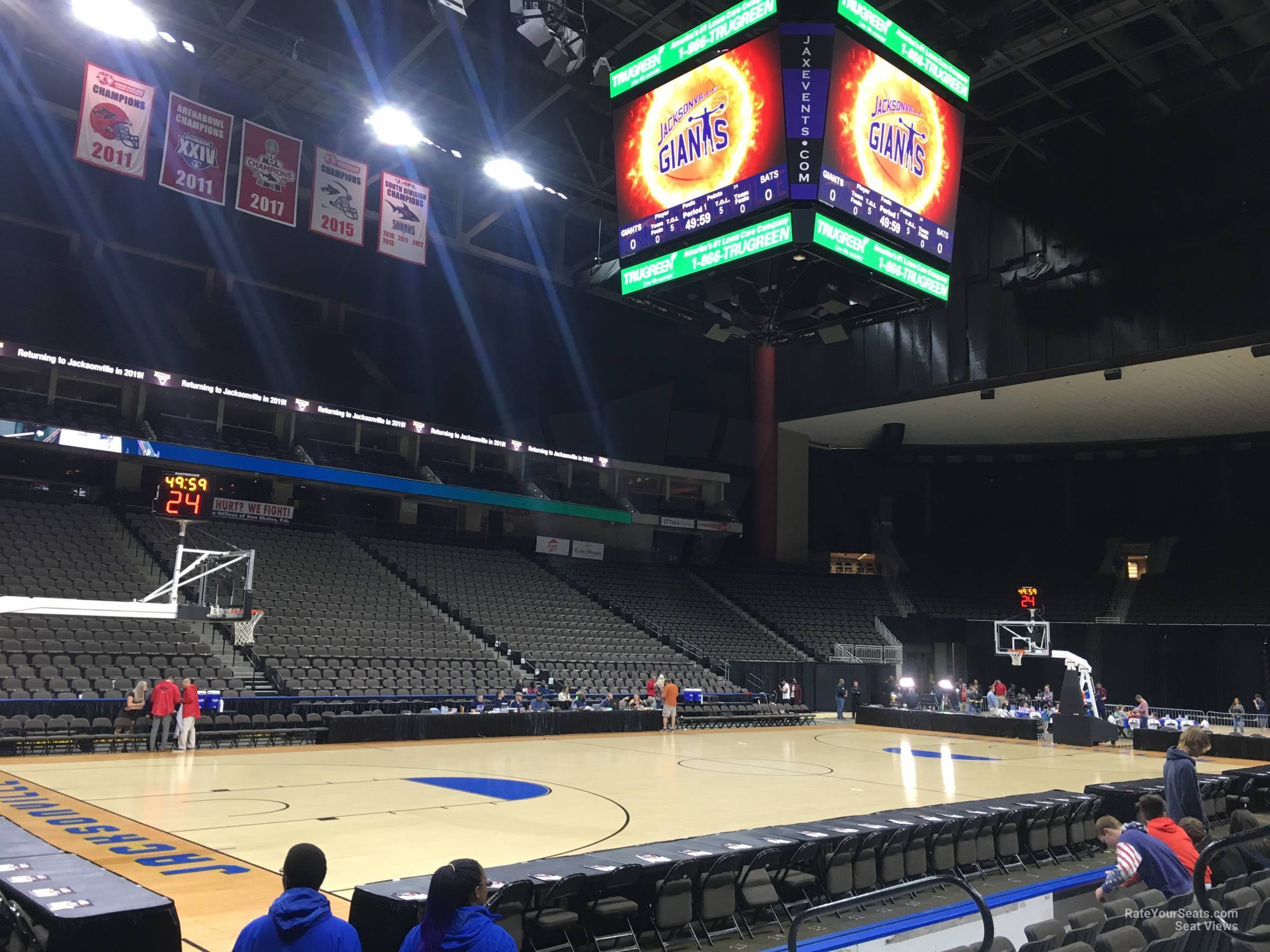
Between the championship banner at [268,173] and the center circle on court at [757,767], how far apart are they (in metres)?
13.6

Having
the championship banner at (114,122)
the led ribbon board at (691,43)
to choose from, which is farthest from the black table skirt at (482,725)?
the led ribbon board at (691,43)

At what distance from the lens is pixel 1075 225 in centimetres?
2716

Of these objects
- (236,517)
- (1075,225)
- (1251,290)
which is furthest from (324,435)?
(1251,290)

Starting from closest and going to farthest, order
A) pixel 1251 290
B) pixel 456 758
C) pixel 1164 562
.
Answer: pixel 456 758
pixel 1251 290
pixel 1164 562

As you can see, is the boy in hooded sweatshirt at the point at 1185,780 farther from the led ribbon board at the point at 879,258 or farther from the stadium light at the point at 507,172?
the stadium light at the point at 507,172

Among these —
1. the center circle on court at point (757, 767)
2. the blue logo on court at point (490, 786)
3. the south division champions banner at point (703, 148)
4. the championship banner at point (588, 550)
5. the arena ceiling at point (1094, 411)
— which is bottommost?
the center circle on court at point (757, 767)

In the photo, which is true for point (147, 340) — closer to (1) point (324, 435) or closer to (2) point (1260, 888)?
(1) point (324, 435)

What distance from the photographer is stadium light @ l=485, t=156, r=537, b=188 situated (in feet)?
77.3

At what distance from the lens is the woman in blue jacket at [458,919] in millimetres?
3736

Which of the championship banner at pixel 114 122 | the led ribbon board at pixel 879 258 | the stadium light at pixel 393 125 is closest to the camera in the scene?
the led ribbon board at pixel 879 258

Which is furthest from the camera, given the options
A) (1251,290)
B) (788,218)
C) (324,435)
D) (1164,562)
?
(1164,562)

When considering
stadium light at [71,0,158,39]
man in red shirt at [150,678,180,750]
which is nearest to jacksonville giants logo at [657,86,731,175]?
stadium light at [71,0,158,39]

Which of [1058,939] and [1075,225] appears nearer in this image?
[1058,939]

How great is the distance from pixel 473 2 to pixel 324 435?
53.4 ft
